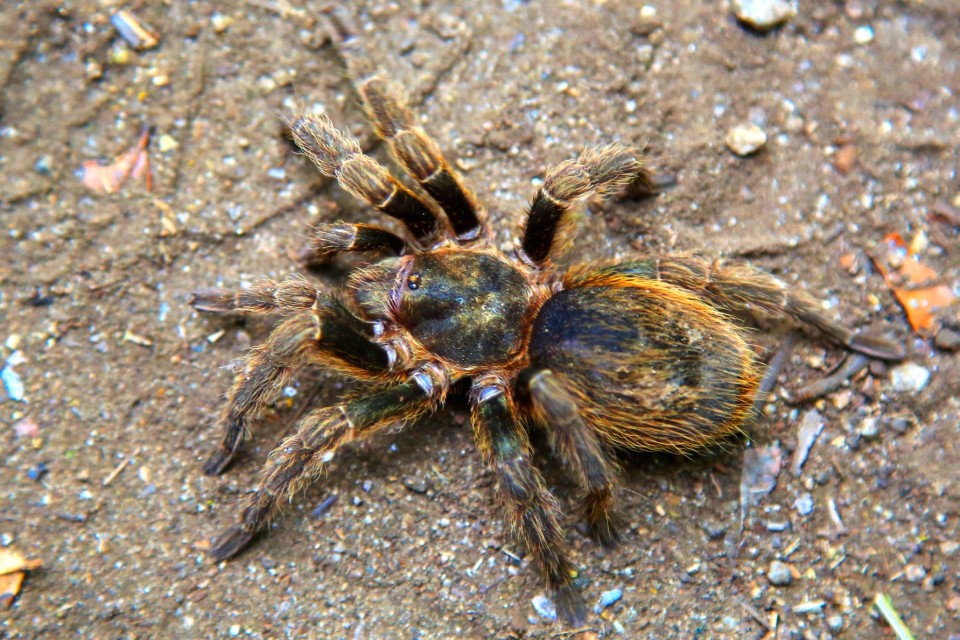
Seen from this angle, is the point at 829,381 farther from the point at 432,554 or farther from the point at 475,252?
the point at 432,554

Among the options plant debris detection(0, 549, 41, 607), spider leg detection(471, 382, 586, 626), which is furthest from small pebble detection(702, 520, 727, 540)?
plant debris detection(0, 549, 41, 607)

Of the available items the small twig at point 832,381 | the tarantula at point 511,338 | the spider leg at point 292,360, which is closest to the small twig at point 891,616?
the small twig at point 832,381

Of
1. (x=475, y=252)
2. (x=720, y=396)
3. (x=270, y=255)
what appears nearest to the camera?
(x=720, y=396)

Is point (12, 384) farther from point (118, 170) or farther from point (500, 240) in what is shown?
point (500, 240)

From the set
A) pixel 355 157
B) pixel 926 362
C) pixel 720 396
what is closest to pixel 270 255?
pixel 355 157

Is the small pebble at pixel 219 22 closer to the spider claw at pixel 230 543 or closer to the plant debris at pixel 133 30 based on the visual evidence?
the plant debris at pixel 133 30

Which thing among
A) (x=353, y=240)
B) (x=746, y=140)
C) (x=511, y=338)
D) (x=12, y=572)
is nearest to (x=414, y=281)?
(x=353, y=240)

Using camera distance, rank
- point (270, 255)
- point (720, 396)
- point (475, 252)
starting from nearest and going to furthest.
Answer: point (720, 396) < point (475, 252) < point (270, 255)
